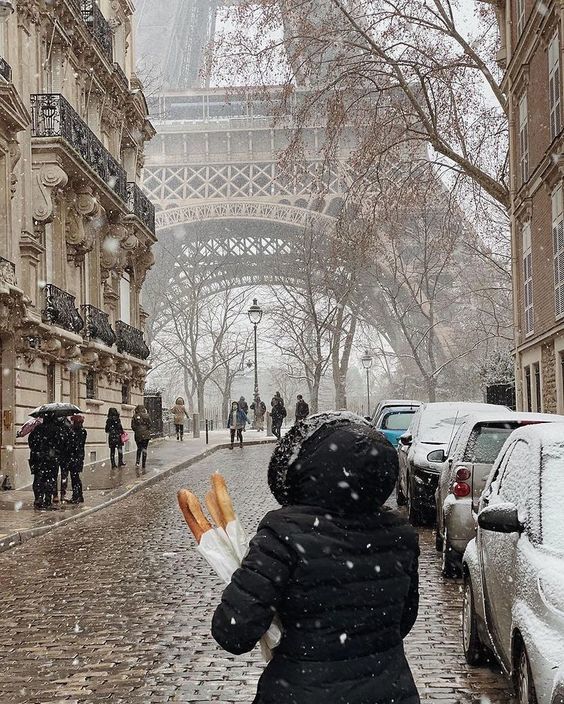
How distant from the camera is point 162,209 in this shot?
A: 197 feet

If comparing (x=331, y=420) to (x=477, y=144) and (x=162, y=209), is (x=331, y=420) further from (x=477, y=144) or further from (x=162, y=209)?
(x=162, y=209)

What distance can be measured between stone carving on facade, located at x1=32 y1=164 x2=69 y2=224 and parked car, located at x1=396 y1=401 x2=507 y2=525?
10578 millimetres

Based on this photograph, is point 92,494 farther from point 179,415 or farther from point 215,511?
point 179,415

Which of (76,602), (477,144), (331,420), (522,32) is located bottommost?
(76,602)

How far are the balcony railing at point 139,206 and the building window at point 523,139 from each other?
1325 centimetres

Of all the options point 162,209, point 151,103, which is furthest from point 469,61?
point 151,103

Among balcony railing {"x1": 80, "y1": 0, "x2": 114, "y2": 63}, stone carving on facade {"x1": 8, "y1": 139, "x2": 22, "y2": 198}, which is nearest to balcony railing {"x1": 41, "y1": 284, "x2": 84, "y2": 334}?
stone carving on facade {"x1": 8, "y1": 139, "x2": 22, "y2": 198}

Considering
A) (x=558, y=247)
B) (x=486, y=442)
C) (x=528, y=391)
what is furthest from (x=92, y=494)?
(x=528, y=391)

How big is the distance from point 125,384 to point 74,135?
11.1m

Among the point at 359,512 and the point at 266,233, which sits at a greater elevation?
the point at 266,233

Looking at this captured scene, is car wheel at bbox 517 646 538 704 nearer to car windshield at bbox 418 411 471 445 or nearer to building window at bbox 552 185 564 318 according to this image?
car windshield at bbox 418 411 471 445

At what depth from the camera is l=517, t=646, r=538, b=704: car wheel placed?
14.4ft

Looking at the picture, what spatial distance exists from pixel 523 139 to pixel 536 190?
2.41 meters

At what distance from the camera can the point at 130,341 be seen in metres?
34.8
